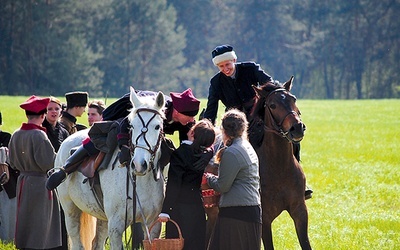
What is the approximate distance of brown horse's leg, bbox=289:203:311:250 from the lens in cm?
917

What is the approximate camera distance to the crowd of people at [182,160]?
25.5 ft

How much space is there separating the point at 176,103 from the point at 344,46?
84.8 m

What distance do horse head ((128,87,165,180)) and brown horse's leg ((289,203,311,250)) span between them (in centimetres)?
175

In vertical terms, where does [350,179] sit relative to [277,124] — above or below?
below

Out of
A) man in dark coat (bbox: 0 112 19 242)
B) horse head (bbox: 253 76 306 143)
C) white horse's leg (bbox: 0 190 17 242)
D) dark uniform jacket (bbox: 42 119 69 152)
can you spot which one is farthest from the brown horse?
white horse's leg (bbox: 0 190 17 242)

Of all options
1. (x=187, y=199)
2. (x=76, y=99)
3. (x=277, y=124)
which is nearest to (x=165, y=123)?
(x=187, y=199)

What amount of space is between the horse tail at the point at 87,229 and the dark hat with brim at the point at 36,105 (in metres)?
1.32

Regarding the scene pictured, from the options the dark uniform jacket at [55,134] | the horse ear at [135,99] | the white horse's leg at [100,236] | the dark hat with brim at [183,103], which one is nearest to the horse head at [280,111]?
the dark hat with brim at [183,103]

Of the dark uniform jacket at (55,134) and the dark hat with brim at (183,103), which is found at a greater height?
the dark hat with brim at (183,103)

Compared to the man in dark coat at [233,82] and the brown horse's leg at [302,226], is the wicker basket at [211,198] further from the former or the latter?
the man in dark coat at [233,82]

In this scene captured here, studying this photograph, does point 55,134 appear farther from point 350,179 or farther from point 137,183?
point 350,179

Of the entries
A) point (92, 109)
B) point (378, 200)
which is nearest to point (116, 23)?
point (378, 200)

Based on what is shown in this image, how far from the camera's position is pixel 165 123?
29.9 feet

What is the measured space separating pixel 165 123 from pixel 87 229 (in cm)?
182
